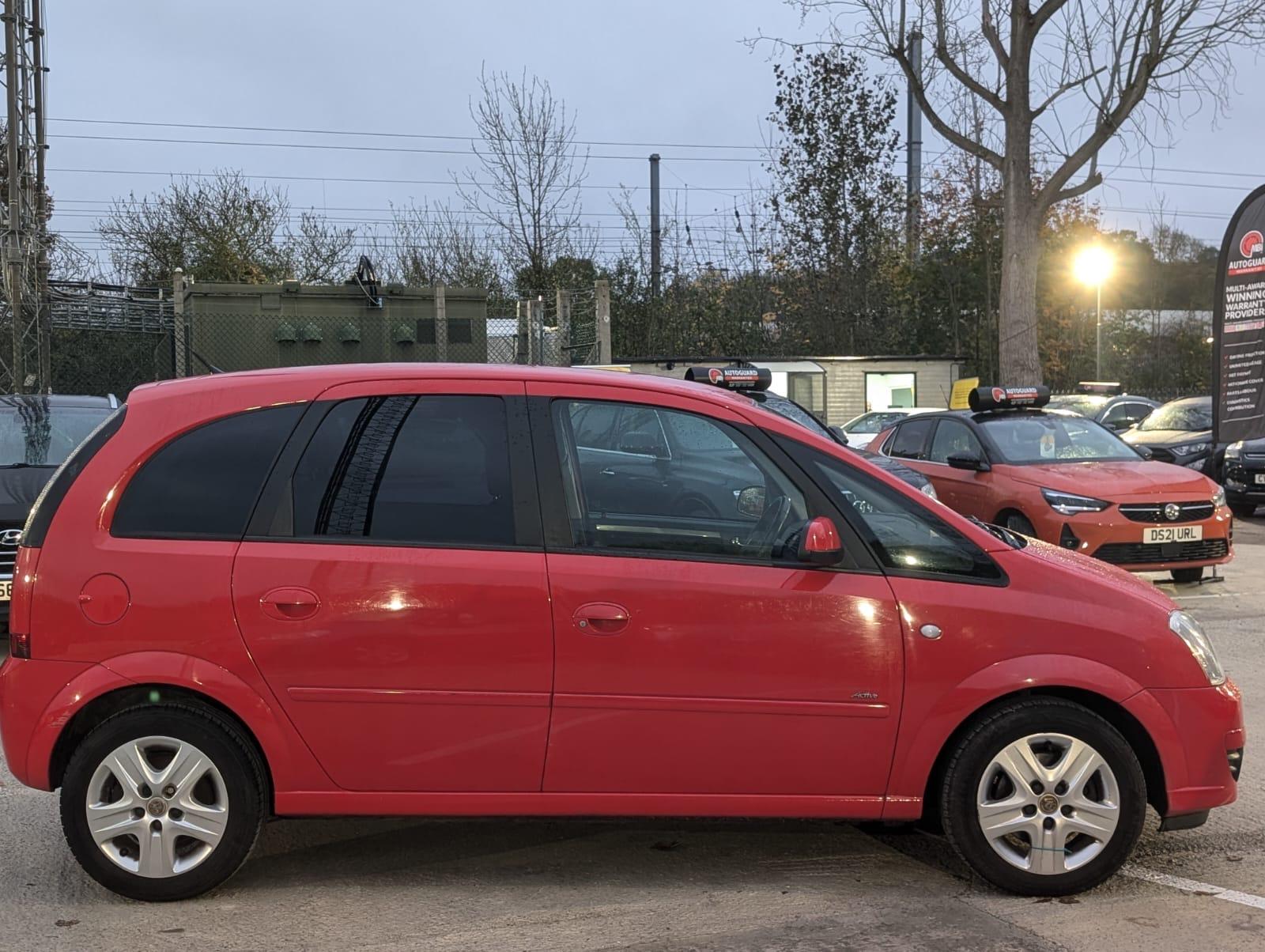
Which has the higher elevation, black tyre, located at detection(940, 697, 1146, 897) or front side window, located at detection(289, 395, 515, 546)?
front side window, located at detection(289, 395, 515, 546)

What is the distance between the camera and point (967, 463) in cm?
1030

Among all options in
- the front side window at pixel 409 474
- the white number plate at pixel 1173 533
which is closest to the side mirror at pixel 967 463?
the white number plate at pixel 1173 533

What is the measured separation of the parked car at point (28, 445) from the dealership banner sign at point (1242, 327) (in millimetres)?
9284

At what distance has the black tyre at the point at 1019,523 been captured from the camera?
961 centimetres

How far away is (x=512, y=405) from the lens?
3812 mm

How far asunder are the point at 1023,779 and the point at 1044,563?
26.8 inches

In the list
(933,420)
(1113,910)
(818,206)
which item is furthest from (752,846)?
(818,206)

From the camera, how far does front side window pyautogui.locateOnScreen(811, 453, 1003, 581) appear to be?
3738 mm

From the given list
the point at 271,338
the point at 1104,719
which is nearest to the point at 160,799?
the point at 1104,719

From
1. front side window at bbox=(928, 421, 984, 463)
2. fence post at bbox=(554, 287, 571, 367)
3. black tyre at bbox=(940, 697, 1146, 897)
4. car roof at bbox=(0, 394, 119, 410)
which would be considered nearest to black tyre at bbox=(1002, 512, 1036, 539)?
front side window at bbox=(928, 421, 984, 463)

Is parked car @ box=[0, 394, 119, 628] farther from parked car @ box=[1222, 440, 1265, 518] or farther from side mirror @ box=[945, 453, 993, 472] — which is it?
parked car @ box=[1222, 440, 1265, 518]

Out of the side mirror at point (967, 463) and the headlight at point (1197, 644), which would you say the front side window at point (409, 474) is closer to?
the headlight at point (1197, 644)

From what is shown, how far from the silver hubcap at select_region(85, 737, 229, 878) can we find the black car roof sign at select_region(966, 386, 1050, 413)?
27.6 feet

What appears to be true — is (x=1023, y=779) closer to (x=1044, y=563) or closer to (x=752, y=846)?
(x=1044, y=563)
